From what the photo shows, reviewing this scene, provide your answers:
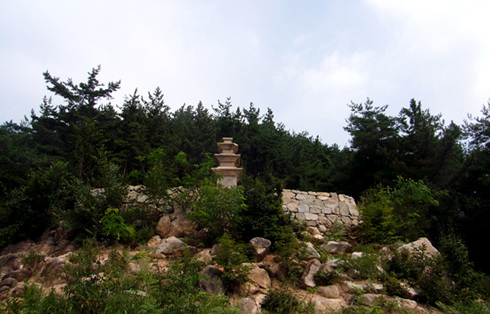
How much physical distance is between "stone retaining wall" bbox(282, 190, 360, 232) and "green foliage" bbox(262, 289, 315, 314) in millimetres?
4149

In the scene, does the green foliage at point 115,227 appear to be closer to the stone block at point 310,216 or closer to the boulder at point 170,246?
the boulder at point 170,246

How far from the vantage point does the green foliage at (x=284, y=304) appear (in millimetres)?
3900

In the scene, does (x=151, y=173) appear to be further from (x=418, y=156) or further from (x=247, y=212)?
(x=418, y=156)

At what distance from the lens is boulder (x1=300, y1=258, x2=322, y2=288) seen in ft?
15.5

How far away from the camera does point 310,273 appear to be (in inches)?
194

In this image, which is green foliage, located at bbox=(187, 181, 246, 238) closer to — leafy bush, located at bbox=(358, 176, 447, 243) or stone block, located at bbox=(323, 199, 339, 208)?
leafy bush, located at bbox=(358, 176, 447, 243)

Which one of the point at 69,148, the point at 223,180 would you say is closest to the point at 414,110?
the point at 223,180

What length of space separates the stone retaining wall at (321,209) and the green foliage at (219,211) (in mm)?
2481

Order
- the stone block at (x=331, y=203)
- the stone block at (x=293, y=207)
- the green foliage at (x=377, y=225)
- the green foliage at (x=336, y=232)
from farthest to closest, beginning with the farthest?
the stone block at (x=331, y=203)
the stone block at (x=293, y=207)
the green foliage at (x=336, y=232)
the green foliage at (x=377, y=225)

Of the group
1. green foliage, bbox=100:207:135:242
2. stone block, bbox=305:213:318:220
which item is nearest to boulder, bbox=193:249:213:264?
green foliage, bbox=100:207:135:242

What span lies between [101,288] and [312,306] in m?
2.92

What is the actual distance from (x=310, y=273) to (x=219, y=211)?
227 cm

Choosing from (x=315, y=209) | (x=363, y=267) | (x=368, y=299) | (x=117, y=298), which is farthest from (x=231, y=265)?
(x=315, y=209)

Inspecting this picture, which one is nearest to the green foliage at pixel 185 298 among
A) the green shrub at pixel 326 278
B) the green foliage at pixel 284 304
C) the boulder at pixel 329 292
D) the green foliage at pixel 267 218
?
the green foliage at pixel 284 304
